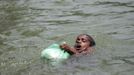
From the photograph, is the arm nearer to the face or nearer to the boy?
the boy

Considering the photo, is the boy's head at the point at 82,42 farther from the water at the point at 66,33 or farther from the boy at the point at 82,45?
the water at the point at 66,33

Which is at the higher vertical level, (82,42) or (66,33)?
(82,42)

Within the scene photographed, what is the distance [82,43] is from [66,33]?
2.05 metres

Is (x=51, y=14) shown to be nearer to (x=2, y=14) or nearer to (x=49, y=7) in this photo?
(x=49, y=7)

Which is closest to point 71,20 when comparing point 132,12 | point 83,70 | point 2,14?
point 132,12

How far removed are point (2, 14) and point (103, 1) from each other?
3705 mm

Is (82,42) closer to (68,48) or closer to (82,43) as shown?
(82,43)

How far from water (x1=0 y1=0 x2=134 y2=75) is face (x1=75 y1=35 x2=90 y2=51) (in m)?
0.27

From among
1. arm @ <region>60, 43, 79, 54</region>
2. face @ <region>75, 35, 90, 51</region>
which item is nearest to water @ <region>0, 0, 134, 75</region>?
arm @ <region>60, 43, 79, 54</region>

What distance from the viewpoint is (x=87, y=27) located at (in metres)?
10.9

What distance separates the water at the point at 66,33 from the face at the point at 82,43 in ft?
0.89

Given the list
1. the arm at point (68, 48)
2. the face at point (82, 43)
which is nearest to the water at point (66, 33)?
the arm at point (68, 48)

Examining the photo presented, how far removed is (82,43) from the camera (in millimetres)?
8570

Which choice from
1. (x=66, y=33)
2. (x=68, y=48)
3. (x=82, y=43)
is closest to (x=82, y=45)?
(x=82, y=43)
